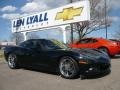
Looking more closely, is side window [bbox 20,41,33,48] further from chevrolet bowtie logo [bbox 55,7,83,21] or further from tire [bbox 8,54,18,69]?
chevrolet bowtie logo [bbox 55,7,83,21]

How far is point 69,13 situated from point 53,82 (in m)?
17.0

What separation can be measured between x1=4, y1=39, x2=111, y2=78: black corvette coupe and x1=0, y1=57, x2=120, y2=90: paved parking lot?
300 millimetres

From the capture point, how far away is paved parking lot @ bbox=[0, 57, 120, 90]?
6.62 m

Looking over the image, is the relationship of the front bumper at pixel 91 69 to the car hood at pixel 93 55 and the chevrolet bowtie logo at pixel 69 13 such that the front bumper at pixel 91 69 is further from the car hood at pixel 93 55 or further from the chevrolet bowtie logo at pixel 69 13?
the chevrolet bowtie logo at pixel 69 13

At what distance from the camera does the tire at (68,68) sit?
7.63 meters

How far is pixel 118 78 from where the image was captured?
24.6 ft

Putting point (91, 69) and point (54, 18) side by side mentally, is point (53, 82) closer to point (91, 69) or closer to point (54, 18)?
point (91, 69)

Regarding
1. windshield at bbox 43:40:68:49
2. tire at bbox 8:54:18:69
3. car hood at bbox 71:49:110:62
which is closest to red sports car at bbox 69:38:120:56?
windshield at bbox 43:40:68:49

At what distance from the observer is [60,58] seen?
8117 mm

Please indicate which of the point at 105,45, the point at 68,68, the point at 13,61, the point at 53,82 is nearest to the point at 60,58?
the point at 68,68

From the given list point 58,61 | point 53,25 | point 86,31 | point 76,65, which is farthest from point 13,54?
point 86,31

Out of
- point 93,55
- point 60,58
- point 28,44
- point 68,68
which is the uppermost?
point 28,44

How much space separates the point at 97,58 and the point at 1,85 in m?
3.01

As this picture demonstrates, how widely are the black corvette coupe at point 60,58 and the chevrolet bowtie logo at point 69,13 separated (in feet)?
45.0
